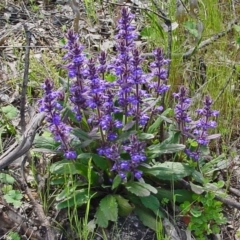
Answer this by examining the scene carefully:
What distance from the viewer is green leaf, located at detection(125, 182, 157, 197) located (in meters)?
2.32

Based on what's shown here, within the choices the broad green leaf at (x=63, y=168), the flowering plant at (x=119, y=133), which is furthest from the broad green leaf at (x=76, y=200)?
the broad green leaf at (x=63, y=168)

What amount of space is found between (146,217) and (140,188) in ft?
0.61

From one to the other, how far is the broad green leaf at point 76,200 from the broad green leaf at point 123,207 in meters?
0.15

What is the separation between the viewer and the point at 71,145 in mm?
2484

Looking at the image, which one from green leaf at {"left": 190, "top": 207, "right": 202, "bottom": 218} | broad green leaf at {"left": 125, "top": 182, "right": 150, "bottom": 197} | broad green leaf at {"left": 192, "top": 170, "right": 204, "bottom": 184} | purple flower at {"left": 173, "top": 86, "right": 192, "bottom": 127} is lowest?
green leaf at {"left": 190, "top": 207, "right": 202, "bottom": 218}

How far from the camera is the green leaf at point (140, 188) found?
7.60ft

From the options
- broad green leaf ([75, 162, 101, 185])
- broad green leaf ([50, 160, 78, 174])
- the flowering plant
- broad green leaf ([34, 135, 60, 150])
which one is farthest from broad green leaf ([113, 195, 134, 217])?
broad green leaf ([34, 135, 60, 150])

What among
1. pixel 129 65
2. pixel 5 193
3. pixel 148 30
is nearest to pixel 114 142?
pixel 129 65

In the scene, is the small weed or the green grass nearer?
the small weed

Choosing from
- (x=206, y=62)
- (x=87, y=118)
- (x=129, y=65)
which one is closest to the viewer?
(x=129, y=65)

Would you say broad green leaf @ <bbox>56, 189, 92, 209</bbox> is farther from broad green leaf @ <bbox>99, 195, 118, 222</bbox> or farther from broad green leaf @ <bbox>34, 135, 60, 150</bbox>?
broad green leaf @ <bbox>34, 135, 60, 150</bbox>

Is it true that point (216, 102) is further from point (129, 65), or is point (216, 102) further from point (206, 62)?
point (129, 65)

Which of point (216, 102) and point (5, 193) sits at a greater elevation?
point (216, 102)

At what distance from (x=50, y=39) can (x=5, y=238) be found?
1.98 metres
